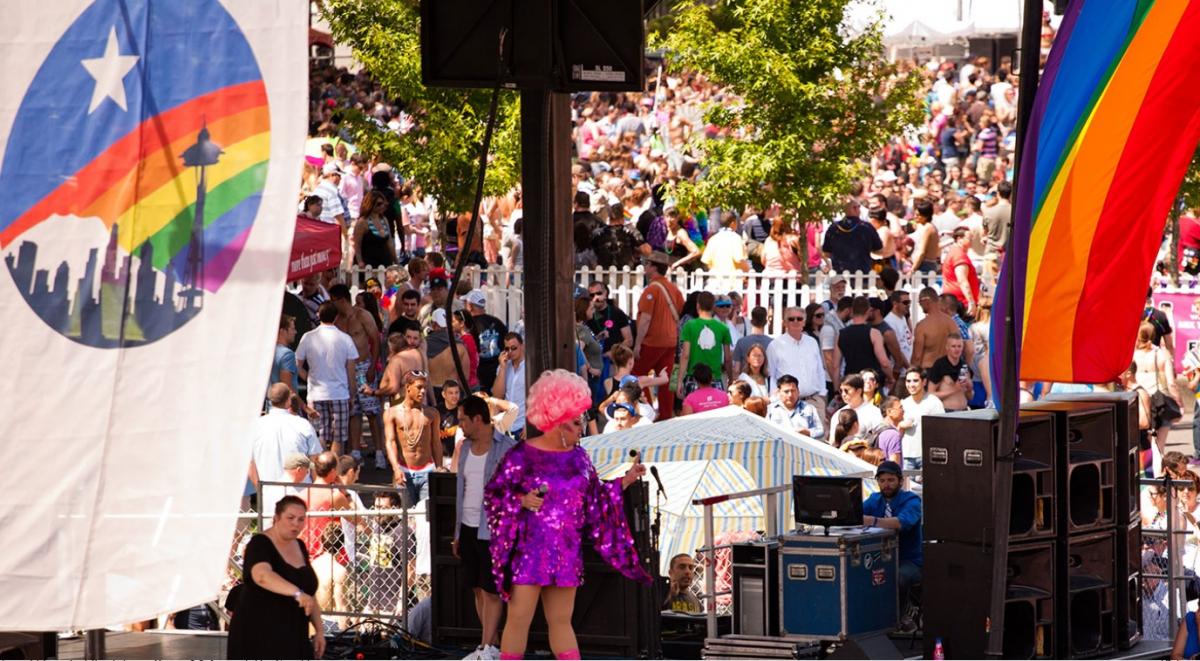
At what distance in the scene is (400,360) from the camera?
1605 centimetres

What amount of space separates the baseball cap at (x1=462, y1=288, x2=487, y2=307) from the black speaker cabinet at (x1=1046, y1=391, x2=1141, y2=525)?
334 inches

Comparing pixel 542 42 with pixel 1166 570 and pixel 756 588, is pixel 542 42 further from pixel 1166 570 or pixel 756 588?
pixel 1166 570

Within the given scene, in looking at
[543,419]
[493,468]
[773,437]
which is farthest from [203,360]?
[773,437]

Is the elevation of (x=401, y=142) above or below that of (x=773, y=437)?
above

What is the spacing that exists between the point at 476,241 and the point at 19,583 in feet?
57.1

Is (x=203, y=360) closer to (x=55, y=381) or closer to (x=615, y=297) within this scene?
(x=55, y=381)

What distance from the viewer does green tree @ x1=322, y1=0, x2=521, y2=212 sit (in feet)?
70.5

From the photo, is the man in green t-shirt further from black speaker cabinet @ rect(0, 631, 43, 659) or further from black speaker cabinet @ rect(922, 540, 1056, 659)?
black speaker cabinet @ rect(0, 631, 43, 659)

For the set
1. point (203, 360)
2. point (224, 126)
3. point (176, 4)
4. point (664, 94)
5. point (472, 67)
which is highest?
point (664, 94)

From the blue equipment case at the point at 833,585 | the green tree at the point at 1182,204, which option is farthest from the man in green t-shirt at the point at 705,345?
the blue equipment case at the point at 833,585

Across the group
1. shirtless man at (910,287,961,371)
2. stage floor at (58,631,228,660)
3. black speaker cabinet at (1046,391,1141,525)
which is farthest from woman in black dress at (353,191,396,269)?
black speaker cabinet at (1046,391,1141,525)

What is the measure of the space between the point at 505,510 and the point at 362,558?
10.2 ft

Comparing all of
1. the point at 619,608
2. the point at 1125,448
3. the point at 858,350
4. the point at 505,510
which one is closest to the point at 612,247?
the point at 858,350

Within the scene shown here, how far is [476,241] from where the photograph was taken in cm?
2200
